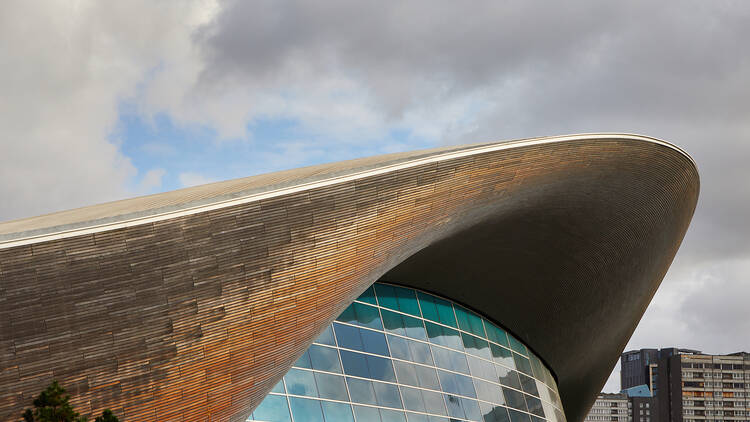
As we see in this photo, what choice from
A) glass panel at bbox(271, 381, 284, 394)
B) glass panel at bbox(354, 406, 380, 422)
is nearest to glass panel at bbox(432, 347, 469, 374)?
glass panel at bbox(354, 406, 380, 422)

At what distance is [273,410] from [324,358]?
252 centimetres

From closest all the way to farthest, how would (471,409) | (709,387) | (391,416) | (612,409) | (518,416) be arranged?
(391,416) → (471,409) → (518,416) → (709,387) → (612,409)

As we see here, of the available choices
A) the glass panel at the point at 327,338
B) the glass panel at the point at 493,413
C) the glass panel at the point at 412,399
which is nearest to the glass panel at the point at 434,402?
the glass panel at the point at 412,399

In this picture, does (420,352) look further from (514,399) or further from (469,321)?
(514,399)

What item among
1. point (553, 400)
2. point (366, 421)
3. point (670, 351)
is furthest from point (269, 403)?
point (670, 351)

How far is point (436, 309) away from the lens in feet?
85.8

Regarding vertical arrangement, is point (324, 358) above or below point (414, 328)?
below

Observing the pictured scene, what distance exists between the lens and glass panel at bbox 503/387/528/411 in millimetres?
26859

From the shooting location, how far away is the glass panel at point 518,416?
87.0ft

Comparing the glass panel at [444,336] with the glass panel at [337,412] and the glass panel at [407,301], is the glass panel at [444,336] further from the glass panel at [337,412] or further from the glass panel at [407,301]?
the glass panel at [337,412]

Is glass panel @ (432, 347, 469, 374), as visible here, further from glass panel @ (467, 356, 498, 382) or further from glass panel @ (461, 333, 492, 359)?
glass panel @ (461, 333, 492, 359)

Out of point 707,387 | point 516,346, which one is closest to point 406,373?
point 516,346

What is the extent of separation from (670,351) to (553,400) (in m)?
148

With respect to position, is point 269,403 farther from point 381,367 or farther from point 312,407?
point 381,367
